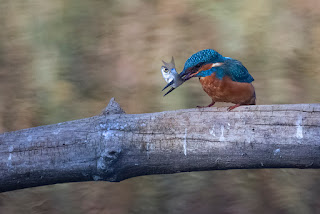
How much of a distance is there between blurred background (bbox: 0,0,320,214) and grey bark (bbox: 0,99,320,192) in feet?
3.02

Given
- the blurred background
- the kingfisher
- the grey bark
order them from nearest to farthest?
the grey bark
the kingfisher
the blurred background

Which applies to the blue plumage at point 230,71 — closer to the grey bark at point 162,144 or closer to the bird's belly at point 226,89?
the bird's belly at point 226,89

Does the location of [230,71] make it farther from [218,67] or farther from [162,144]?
[162,144]

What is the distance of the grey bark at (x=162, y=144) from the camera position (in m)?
1.19

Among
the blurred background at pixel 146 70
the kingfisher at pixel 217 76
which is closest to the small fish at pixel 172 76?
the kingfisher at pixel 217 76

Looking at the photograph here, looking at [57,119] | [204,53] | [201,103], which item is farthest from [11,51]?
[204,53]

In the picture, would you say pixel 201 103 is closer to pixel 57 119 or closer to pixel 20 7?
pixel 57 119

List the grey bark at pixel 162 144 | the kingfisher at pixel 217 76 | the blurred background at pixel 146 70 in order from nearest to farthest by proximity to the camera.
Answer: the grey bark at pixel 162 144 < the kingfisher at pixel 217 76 < the blurred background at pixel 146 70

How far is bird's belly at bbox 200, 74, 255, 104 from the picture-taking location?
4.37 ft

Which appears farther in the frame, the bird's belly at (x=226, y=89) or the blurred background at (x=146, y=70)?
the blurred background at (x=146, y=70)

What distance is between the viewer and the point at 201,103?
87.1 inches

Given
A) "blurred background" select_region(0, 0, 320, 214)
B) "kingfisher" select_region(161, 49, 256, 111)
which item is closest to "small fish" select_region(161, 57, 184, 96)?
"kingfisher" select_region(161, 49, 256, 111)

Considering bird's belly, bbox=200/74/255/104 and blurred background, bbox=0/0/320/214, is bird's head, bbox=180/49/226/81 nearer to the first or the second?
bird's belly, bbox=200/74/255/104

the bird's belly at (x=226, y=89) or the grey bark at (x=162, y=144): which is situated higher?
the bird's belly at (x=226, y=89)
